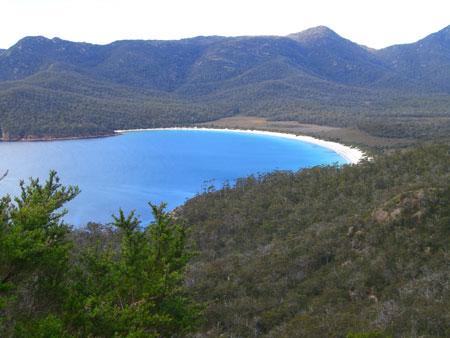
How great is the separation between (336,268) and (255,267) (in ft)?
13.0

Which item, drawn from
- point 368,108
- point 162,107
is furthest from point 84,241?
point 368,108

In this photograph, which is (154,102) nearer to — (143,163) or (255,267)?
(143,163)

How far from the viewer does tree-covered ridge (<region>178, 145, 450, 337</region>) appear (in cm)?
1287

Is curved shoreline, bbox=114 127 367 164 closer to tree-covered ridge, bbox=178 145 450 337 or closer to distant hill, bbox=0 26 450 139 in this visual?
distant hill, bbox=0 26 450 139

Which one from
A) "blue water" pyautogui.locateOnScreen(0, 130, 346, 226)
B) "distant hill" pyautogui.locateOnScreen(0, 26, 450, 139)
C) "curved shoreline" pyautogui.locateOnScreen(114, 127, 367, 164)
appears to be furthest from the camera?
"distant hill" pyautogui.locateOnScreen(0, 26, 450, 139)

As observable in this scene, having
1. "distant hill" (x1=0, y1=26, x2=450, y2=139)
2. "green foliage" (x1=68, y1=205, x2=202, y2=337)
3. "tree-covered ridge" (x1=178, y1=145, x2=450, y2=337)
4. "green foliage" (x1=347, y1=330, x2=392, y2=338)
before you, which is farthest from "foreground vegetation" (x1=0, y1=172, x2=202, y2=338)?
"distant hill" (x1=0, y1=26, x2=450, y2=139)

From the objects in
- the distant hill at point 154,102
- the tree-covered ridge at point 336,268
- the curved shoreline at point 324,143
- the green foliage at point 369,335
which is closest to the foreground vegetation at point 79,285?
the tree-covered ridge at point 336,268

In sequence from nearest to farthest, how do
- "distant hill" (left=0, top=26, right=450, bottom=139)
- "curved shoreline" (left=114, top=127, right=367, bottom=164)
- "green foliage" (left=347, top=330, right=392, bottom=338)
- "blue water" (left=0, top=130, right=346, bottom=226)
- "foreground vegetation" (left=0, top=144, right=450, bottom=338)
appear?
"foreground vegetation" (left=0, top=144, right=450, bottom=338)
"green foliage" (left=347, top=330, right=392, bottom=338)
"blue water" (left=0, top=130, right=346, bottom=226)
"curved shoreline" (left=114, top=127, right=367, bottom=164)
"distant hill" (left=0, top=26, right=450, bottom=139)

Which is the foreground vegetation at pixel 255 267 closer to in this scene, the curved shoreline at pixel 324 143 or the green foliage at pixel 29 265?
the green foliage at pixel 29 265

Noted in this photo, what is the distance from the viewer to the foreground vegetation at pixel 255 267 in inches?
303

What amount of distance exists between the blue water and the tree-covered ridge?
66.6 ft

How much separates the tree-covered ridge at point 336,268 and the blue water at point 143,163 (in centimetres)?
2030

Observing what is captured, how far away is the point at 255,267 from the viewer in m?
20.0

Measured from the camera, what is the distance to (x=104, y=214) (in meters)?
45.2
